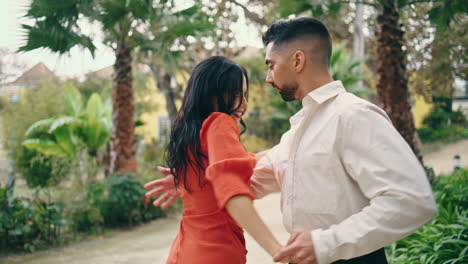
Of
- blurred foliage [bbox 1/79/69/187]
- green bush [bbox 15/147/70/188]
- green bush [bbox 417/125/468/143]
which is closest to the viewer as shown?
green bush [bbox 15/147/70/188]

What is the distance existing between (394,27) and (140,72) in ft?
74.4

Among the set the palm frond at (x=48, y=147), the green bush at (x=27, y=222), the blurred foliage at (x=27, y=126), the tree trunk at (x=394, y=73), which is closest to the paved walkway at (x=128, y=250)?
the green bush at (x=27, y=222)

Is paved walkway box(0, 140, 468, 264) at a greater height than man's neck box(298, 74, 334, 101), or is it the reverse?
man's neck box(298, 74, 334, 101)

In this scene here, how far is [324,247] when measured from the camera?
1443 mm

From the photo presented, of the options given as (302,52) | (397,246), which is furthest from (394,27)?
(302,52)

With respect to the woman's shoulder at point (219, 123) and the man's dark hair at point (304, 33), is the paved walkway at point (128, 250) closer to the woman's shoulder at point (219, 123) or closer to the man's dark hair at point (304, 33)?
the woman's shoulder at point (219, 123)

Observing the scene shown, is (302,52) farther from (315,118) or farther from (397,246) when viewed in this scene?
(397,246)

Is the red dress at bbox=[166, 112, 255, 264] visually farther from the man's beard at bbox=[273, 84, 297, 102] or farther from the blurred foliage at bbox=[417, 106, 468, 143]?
the blurred foliage at bbox=[417, 106, 468, 143]

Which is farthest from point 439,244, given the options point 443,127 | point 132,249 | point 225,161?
point 443,127

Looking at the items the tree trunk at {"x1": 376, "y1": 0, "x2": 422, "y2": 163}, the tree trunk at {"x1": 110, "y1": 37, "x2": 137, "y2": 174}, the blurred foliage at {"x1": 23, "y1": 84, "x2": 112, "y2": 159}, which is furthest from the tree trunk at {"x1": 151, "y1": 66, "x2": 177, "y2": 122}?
the tree trunk at {"x1": 376, "y1": 0, "x2": 422, "y2": 163}

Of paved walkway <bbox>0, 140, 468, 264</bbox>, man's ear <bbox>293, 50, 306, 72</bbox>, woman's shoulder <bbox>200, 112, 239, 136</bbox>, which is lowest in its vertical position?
paved walkway <bbox>0, 140, 468, 264</bbox>

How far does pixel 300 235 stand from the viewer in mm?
1504

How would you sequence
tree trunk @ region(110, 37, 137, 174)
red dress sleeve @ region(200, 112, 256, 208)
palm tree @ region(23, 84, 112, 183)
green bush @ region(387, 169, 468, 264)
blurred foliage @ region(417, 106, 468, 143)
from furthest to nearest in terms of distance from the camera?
1. blurred foliage @ region(417, 106, 468, 143)
2. palm tree @ region(23, 84, 112, 183)
3. tree trunk @ region(110, 37, 137, 174)
4. green bush @ region(387, 169, 468, 264)
5. red dress sleeve @ region(200, 112, 256, 208)

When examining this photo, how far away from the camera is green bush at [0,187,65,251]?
6.82 m
